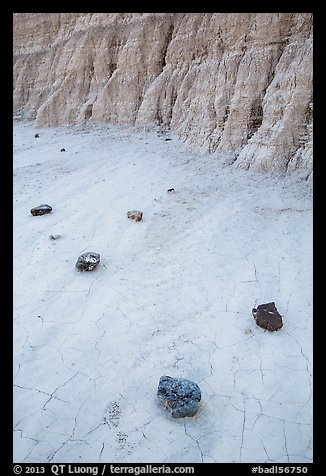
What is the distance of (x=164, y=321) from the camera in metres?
3.27

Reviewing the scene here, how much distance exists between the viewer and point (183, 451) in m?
2.22

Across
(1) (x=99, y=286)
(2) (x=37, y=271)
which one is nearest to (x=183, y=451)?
(1) (x=99, y=286)

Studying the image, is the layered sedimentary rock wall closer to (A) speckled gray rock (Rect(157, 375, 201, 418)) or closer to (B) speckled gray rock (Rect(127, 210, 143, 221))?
(B) speckled gray rock (Rect(127, 210, 143, 221))

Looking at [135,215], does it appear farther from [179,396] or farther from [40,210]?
[179,396]

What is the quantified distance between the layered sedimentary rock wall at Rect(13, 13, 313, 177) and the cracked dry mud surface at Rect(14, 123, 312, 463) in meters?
0.90

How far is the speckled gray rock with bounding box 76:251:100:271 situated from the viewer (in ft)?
12.9

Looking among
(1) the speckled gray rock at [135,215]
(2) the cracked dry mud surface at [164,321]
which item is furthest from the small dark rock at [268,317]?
(1) the speckled gray rock at [135,215]

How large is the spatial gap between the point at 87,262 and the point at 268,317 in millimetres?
1938

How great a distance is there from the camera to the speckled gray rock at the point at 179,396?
95.4 inches

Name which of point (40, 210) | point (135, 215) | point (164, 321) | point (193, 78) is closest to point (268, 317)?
point (164, 321)

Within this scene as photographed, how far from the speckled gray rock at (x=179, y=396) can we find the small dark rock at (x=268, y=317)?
0.89 m

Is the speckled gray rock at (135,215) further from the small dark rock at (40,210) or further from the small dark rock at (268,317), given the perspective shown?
the small dark rock at (268,317)

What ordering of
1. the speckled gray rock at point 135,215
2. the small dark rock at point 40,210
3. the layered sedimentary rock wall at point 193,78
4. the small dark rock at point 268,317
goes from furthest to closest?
the layered sedimentary rock wall at point 193,78 → the small dark rock at point 40,210 → the speckled gray rock at point 135,215 → the small dark rock at point 268,317
